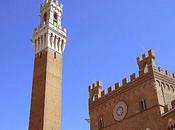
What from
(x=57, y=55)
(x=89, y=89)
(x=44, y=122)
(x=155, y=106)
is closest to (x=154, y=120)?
(x=155, y=106)

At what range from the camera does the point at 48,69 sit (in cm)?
3988

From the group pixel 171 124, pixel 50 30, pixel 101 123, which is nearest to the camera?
pixel 171 124

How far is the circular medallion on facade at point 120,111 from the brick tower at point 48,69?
9.48 m

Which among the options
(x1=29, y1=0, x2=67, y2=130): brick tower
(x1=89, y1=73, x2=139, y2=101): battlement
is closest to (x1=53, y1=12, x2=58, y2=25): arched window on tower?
(x1=29, y1=0, x2=67, y2=130): brick tower

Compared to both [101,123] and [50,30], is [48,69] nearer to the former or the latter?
[50,30]

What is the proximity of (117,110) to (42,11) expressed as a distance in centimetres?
2288

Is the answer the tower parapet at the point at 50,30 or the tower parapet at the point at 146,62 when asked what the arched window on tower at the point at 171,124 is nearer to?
the tower parapet at the point at 146,62

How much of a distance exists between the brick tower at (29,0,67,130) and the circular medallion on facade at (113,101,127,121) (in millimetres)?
9482

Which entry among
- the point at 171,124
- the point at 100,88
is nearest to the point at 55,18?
the point at 100,88

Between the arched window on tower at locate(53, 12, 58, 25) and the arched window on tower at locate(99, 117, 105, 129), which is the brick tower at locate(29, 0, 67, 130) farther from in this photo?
the arched window on tower at locate(99, 117, 105, 129)

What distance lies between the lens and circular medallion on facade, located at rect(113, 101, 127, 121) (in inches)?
1127

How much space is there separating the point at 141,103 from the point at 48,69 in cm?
1580

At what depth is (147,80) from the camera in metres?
27.4

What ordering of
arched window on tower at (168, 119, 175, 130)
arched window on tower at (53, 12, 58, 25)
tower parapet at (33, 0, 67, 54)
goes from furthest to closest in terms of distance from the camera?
arched window on tower at (53, 12, 58, 25)
tower parapet at (33, 0, 67, 54)
arched window on tower at (168, 119, 175, 130)
